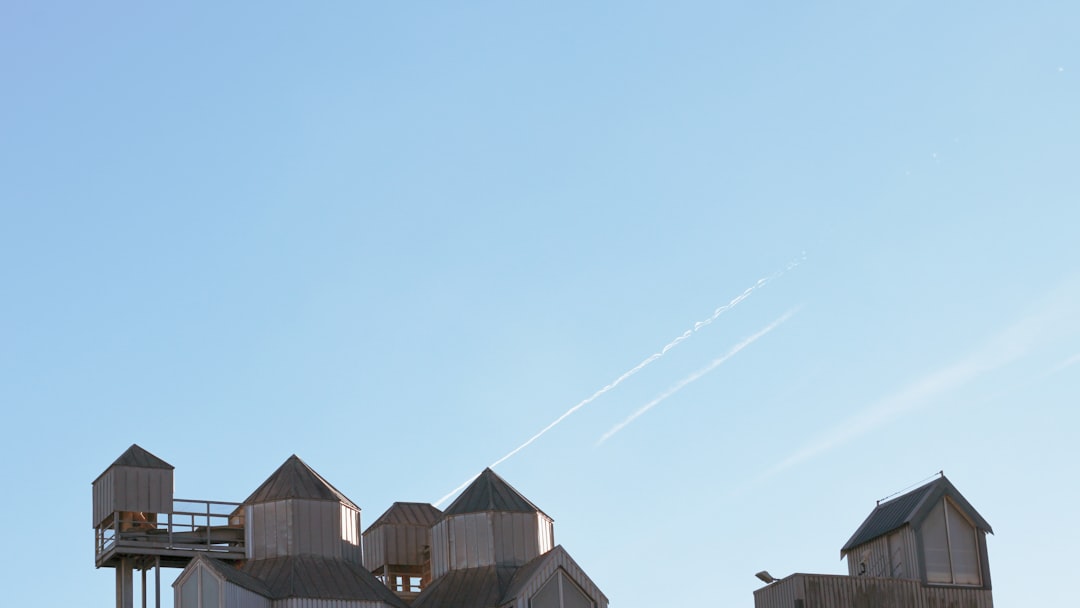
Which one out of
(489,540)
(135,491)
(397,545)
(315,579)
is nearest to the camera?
(315,579)

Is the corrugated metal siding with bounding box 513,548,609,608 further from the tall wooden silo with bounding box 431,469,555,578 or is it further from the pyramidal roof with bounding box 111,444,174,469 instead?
the pyramidal roof with bounding box 111,444,174,469

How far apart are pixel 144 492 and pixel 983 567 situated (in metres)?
36.5

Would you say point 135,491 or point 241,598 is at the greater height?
point 135,491

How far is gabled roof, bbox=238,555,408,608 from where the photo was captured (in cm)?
8288

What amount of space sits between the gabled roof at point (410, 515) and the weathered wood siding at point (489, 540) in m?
7.19

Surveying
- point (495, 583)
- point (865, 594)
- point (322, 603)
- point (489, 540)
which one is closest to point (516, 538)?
point (489, 540)

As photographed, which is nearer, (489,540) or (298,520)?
(298,520)

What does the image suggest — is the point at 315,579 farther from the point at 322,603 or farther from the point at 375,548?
the point at 375,548

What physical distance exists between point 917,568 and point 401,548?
30123mm

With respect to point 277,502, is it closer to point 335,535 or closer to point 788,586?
point 335,535

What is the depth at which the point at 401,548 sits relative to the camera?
3861 inches

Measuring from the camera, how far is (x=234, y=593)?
79.2 m

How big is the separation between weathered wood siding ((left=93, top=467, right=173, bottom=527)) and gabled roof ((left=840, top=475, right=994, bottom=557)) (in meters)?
30.8

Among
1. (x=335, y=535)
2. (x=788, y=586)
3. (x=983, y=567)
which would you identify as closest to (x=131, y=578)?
(x=335, y=535)
